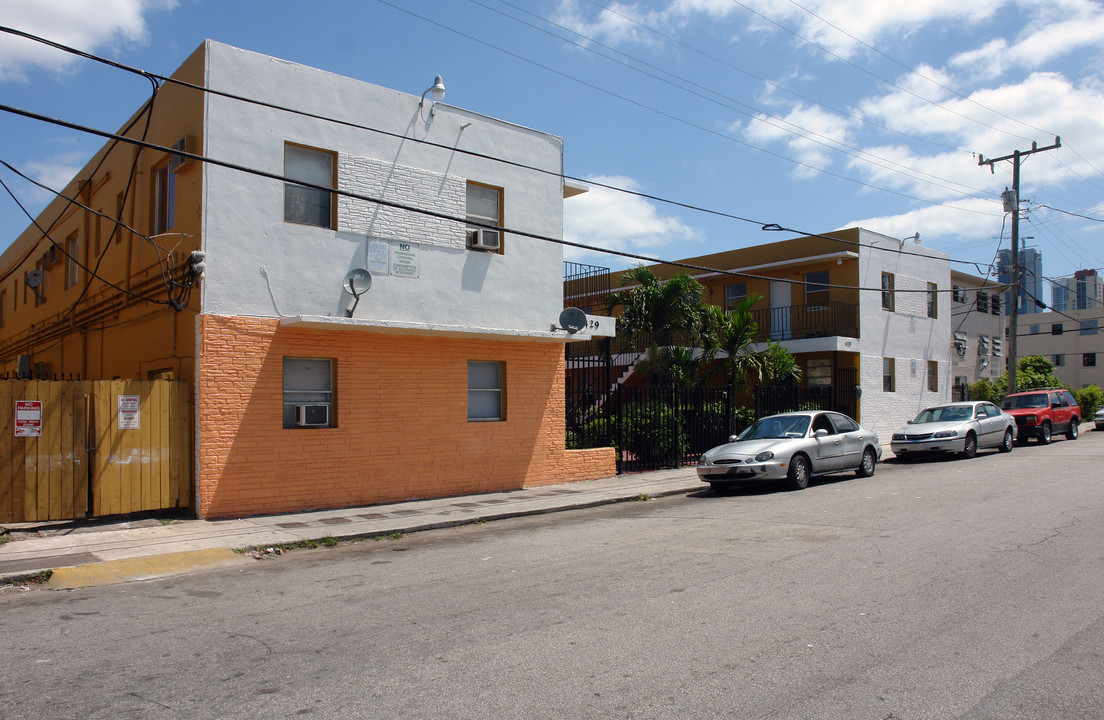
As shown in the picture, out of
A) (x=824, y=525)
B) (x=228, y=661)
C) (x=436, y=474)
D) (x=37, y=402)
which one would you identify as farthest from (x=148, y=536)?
(x=824, y=525)

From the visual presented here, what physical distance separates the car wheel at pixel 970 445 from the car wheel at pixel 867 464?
16.0 feet

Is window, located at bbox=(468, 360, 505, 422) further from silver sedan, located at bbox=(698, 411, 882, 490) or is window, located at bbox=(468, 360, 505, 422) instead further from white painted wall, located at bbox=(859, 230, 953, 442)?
white painted wall, located at bbox=(859, 230, 953, 442)

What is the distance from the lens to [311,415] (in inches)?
484

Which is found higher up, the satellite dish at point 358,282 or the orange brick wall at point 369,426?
the satellite dish at point 358,282

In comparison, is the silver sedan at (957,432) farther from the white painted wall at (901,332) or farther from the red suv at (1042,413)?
the white painted wall at (901,332)

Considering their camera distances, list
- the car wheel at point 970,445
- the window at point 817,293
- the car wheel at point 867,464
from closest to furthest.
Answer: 1. the car wheel at point 867,464
2. the car wheel at point 970,445
3. the window at point 817,293

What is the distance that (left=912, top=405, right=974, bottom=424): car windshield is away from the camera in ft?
68.4

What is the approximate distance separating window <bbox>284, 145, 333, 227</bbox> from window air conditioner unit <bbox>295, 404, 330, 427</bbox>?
9.70 ft

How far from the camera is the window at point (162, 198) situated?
Answer: 13164mm

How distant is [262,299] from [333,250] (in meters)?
1.41

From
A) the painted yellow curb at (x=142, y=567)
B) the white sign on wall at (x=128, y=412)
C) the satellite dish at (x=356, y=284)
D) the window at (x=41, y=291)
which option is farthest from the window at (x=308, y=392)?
the window at (x=41, y=291)

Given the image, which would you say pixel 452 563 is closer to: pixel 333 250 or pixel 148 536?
pixel 148 536

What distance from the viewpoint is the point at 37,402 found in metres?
10.5

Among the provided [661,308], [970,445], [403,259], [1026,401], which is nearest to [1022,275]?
[1026,401]
